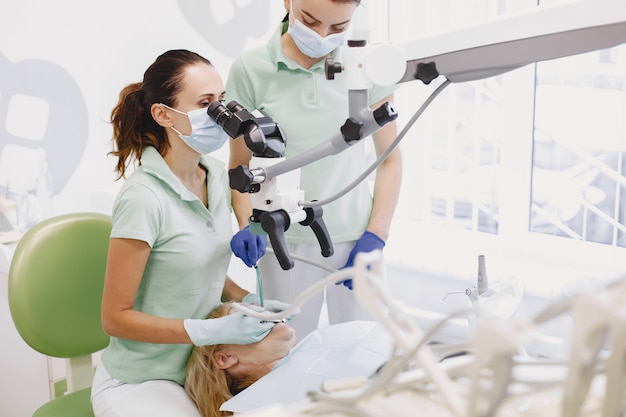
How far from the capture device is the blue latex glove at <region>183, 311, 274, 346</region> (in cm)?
156

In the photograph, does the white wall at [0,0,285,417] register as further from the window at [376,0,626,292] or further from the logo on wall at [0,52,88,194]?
the window at [376,0,626,292]

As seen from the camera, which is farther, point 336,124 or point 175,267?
point 336,124

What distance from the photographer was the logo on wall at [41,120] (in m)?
2.37

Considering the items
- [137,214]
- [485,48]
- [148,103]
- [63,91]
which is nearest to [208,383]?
[137,214]

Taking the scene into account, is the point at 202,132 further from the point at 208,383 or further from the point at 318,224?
the point at 208,383

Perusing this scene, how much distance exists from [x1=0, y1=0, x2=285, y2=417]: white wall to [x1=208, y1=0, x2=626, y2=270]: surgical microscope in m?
1.16

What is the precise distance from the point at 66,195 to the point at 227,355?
3.77ft

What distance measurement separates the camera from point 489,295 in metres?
1.43

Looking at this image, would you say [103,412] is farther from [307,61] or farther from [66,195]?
[66,195]

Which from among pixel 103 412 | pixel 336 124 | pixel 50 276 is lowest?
pixel 103 412

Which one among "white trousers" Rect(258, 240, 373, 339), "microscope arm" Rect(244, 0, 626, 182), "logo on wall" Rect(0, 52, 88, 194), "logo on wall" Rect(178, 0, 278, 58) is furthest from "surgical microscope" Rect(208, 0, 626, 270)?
"logo on wall" Rect(178, 0, 278, 58)

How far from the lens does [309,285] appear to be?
206 cm

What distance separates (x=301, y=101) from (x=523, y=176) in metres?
1.45

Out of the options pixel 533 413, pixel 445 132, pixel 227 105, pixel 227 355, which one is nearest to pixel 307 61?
pixel 227 105
